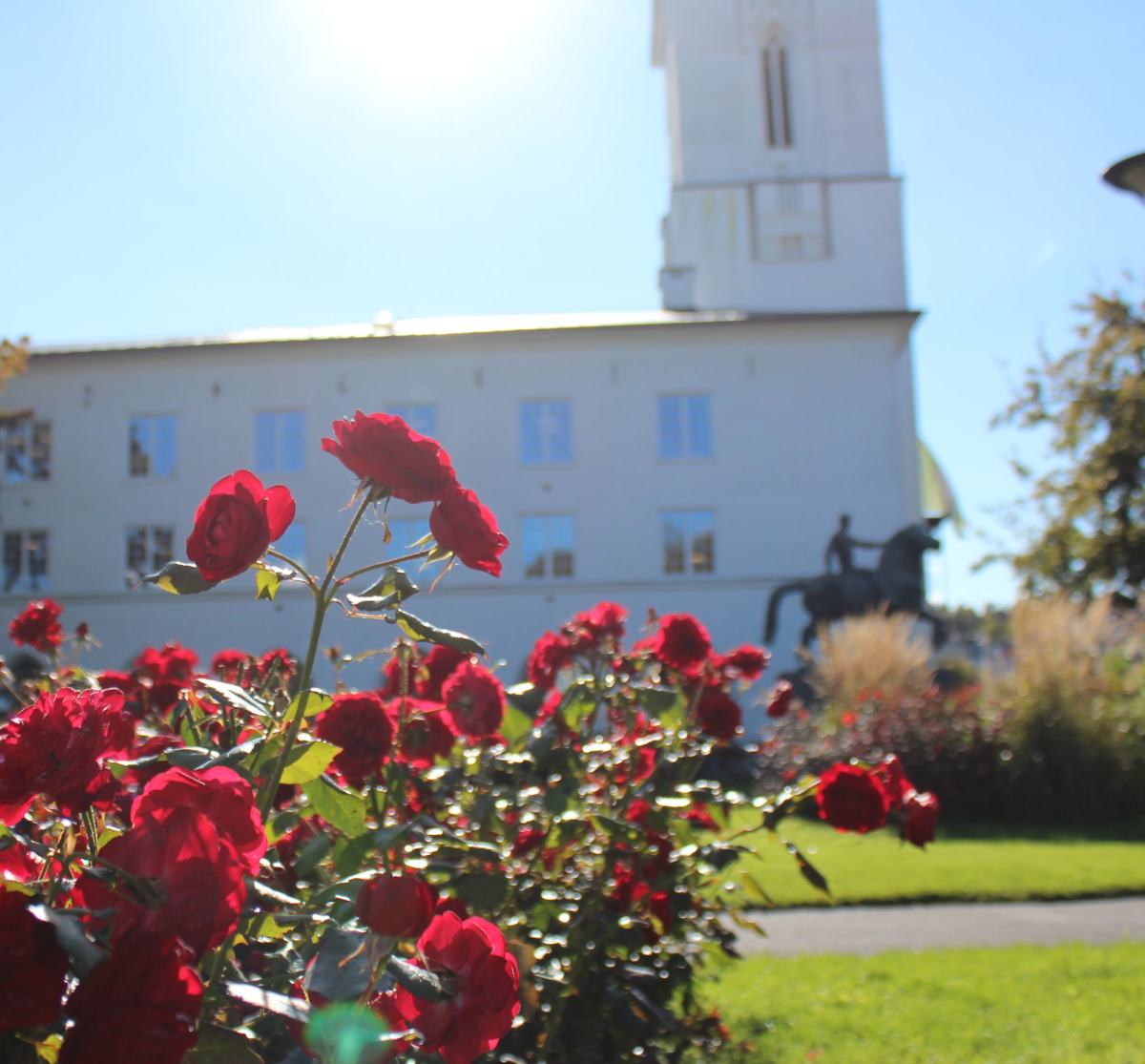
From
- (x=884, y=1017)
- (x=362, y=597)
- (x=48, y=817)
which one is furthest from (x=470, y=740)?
(x=884, y=1017)

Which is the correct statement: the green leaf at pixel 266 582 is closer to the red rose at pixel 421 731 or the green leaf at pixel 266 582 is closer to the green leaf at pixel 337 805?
the green leaf at pixel 337 805

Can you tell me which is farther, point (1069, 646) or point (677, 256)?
point (677, 256)

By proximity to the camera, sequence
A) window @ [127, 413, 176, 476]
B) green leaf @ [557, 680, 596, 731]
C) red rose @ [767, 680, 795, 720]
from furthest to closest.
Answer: window @ [127, 413, 176, 476], red rose @ [767, 680, 795, 720], green leaf @ [557, 680, 596, 731]

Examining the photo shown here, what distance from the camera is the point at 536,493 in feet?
93.5

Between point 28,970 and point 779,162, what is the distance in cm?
3628

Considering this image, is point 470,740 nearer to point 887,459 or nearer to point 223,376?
point 887,459

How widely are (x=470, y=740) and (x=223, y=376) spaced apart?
28.4 m

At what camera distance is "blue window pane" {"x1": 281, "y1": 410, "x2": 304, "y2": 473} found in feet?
95.9

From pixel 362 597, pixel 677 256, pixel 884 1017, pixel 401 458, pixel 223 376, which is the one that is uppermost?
pixel 677 256

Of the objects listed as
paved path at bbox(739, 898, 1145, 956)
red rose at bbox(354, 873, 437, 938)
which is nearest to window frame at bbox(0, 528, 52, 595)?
paved path at bbox(739, 898, 1145, 956)

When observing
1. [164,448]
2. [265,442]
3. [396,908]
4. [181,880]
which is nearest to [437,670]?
[396,908]

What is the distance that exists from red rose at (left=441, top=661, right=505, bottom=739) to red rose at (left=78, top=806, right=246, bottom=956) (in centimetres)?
156

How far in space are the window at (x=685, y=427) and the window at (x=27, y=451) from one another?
15.7m

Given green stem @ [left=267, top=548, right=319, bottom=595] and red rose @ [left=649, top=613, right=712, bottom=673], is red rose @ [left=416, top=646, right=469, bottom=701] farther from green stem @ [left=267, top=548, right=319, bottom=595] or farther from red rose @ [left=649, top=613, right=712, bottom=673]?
green stem @ [left=267, top=548, right=319, bottom=595]
